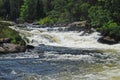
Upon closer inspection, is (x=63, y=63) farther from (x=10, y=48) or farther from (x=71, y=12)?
(x=71, y=12)

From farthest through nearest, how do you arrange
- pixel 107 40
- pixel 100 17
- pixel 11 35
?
pixel 100 17 → pixel 107 40 → pixel 11 35

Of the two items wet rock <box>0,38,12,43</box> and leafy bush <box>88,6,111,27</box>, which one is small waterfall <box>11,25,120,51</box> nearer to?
leafy bush <box>88,6,111,27</box>

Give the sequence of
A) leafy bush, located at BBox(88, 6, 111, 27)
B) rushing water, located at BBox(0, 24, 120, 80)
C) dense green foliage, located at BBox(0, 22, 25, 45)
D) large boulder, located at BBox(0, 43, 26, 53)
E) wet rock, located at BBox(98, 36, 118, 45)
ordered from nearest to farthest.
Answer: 1. rushing water, located at BBox(0, 24, 120, 80)
2. large boulder, located at BBox(0, 43, 26, 53)
3. dense green foliage, located at BBox(0, 22, 25, 45)
4. wet rock, located at BBox(98, 36, 118, 45)
5. leafy bush, located at BBox(88, 6, 111, 27)

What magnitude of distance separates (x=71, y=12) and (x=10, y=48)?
130ft

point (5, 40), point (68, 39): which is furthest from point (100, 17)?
point (5, 40)

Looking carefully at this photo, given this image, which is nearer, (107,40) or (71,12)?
(107,40)

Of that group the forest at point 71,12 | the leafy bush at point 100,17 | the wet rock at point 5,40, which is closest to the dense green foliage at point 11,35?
the wet rock at point 5,40

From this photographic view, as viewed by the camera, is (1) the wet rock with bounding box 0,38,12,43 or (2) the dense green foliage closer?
(1) the wet rock with bounding box 0,38,12,43

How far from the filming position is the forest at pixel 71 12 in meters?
47.3

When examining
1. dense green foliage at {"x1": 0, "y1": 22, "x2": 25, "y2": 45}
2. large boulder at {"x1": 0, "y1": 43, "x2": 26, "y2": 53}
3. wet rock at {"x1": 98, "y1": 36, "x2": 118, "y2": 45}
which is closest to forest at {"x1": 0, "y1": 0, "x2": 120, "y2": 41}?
wet rock at {"x1": 98, "y1": 36, "x2": 118, "y2": 45}

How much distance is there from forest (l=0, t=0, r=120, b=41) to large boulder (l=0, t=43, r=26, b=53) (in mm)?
12981

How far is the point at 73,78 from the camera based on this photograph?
20078 mm

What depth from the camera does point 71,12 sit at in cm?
6988

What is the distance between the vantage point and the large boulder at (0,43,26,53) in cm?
3089
